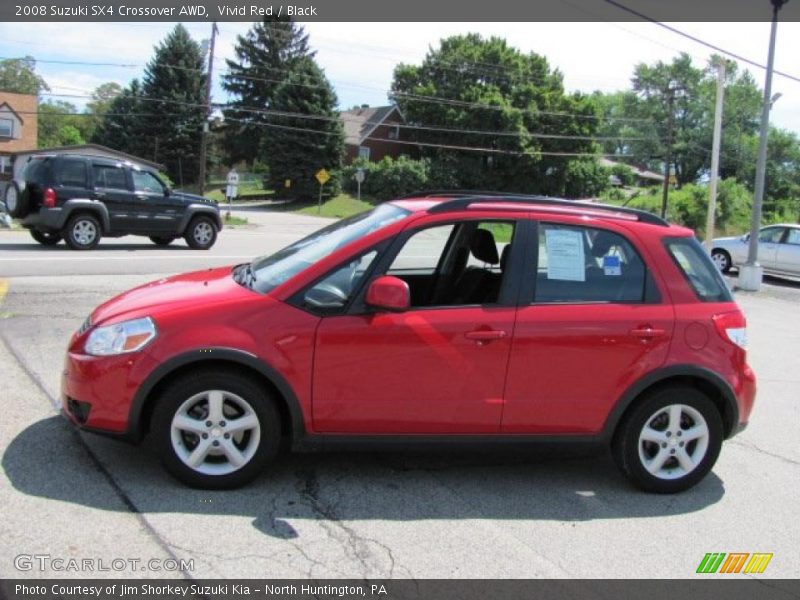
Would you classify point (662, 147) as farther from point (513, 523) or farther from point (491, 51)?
point (513, 523)

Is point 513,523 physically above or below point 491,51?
below

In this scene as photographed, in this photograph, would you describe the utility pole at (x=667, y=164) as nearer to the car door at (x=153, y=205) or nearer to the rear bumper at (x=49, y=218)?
the car door at (x=153, y=205)

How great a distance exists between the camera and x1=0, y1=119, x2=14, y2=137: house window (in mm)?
54688

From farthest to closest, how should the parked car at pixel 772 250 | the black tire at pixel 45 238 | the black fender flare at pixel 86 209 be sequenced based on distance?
the parked car at pixel 772 250, the black tire at pixel 45 238, the black fender flare at pixel 86 209

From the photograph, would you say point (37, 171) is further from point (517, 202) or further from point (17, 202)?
point (517, 202)

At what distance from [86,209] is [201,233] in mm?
2759

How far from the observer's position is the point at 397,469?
15.0 ft

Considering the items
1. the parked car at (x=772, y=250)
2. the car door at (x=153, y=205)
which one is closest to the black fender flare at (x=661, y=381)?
the car door at (x=153, y=205)

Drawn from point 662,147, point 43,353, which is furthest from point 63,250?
point 662,147

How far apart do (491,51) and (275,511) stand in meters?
69.1

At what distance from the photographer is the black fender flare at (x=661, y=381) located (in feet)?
14.1

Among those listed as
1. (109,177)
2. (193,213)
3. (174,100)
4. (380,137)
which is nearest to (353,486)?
(109,177)
